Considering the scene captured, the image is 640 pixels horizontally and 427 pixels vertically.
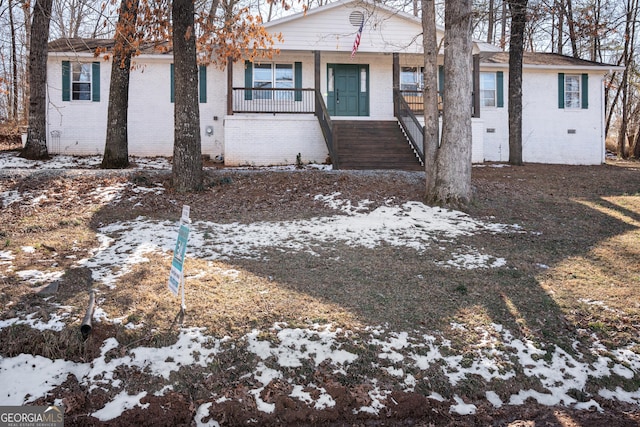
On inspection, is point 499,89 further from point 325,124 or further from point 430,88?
point 430,88

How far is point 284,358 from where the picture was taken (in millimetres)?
4207

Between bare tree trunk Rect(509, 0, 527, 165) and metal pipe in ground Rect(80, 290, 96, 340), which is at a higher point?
bare tree trunk Rect(509, 0, 527, 165)

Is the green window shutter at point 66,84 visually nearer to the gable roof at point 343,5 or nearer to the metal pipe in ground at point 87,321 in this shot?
the gable roof at point 343,5

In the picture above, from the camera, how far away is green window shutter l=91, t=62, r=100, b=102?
16.6 metres

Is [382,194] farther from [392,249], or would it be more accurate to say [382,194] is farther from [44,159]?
[44,159]

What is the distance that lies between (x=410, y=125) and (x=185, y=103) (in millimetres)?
7612

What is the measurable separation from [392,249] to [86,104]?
1373 cm

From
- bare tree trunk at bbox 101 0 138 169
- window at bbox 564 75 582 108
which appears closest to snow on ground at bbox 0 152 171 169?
bare tree trunk at bbox 101 0 138 169

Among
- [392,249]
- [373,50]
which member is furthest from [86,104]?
[392,249]

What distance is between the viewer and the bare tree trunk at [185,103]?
9914mm

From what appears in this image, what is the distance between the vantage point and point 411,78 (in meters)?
18.3

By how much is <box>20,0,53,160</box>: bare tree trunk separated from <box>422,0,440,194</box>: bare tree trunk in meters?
10.5

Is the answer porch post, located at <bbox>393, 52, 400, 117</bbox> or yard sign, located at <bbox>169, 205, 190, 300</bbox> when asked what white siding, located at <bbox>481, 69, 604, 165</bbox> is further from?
yard sign, located at <bbox>169, 205, 190, 300</bbox>

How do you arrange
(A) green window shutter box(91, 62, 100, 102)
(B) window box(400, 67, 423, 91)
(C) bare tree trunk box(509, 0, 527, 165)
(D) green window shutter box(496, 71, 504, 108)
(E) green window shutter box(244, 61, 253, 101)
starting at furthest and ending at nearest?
1. (D) green window shutter box(496, 71, 504, 108)
2. (B) window box(400, 67, 423, 91)
3. (E) green window shutter box(244, 61, 253, 101)
4. (A) green window shutter box(91, 62, 100, 102)
5. (C) bare tree trunk box(509, 0, 527, 165)
